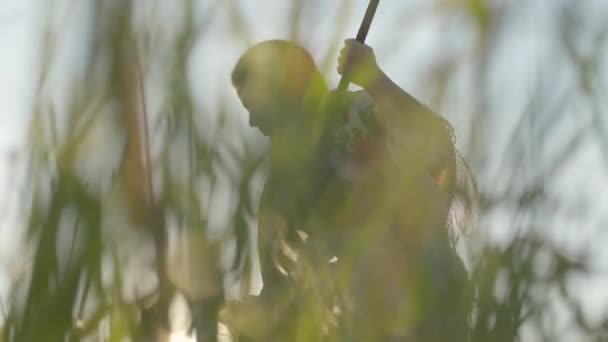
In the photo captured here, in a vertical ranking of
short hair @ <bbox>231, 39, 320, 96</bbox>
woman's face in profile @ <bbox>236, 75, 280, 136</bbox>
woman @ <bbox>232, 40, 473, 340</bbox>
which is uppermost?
short hair @ <bbox>231, 39, 320, 96</bbox>

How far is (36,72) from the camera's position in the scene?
2.07 ft

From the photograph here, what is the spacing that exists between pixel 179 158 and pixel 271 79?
0.07 m

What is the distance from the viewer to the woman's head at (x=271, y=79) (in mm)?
623


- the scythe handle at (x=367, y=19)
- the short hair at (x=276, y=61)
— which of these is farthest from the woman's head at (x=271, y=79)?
the scythe handle at (x=367, y=19)

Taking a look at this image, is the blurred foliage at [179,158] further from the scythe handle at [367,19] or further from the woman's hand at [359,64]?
the scythe handle at [367,19]

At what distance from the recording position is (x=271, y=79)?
Answer: 24.7 inches

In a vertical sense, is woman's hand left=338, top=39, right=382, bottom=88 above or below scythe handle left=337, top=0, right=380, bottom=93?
above

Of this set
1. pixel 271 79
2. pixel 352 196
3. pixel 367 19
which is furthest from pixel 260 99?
pixel 367 19

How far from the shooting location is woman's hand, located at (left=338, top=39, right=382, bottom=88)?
26.7 inches

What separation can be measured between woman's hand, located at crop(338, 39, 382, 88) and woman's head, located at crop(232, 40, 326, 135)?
6cm

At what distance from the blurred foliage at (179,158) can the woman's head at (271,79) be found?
1 cm

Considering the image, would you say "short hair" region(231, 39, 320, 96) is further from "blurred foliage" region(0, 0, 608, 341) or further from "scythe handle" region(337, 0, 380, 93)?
"scythe handle" region(337, 0, 380, 93)

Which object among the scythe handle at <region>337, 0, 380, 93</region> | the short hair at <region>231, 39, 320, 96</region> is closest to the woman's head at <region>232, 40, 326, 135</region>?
the short hair at <region>231, 39, 320, 96</region>

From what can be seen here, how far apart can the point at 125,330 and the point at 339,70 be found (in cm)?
23
